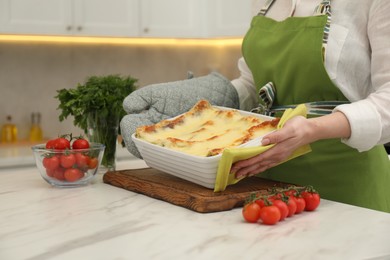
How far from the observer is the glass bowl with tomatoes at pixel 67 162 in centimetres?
147

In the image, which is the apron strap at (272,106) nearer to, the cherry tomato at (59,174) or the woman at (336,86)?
the woman at (336,86)

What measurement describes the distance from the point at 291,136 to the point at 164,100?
436mm

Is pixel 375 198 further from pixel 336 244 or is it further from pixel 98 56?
pixel 98 56

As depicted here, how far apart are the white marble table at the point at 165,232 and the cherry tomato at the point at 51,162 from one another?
0.29 feet

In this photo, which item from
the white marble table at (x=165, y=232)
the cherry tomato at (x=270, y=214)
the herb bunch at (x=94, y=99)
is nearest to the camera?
the white marble table at (x=165, y=232)

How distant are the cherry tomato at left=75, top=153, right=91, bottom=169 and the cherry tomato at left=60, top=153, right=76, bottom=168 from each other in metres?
0.01

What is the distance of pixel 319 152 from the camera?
154 cm

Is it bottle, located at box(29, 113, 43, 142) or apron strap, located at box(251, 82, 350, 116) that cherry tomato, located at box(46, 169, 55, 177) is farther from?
bottle, located at box(29, 113, 43, 142)

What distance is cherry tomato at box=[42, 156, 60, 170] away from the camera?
4.79 ft

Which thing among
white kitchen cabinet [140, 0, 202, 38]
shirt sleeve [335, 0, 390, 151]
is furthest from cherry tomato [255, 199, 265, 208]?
white kitchen cabinet [140, 0, 202, 38]

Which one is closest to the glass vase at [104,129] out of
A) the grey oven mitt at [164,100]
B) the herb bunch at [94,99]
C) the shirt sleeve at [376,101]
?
the herb bunch at [94,99]

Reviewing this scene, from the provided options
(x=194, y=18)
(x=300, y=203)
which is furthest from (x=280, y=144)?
(x=194, y=18)

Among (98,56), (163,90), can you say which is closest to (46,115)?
(98,56)

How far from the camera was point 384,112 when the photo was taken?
52.3 inches
